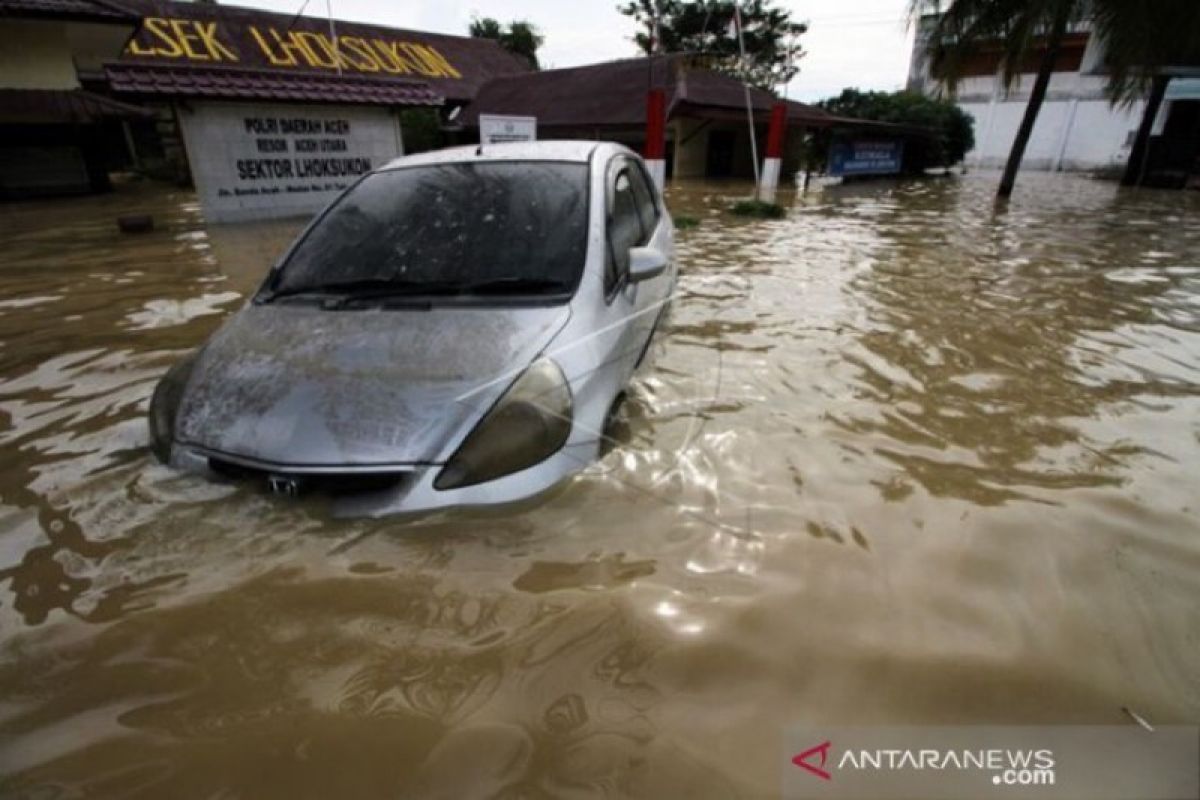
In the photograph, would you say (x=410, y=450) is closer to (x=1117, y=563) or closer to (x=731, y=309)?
(x=1117, y=563)

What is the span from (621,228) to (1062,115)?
3325cm

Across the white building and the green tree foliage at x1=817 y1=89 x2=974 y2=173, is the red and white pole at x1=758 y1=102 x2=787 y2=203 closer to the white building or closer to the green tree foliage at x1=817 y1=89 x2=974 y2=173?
the green tree foliage at x1=817 y1=89 x2=974 y2=173

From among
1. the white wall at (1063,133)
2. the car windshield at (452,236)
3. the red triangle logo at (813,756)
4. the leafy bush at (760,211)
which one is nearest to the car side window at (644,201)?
the car windshield at (452,236)

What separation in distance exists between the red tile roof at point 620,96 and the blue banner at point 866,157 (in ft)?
4.65

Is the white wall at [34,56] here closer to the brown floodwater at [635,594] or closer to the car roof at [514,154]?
the brown floodwater at [635,594]

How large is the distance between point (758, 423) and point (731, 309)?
231 cm

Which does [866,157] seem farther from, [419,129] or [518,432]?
[518,432]

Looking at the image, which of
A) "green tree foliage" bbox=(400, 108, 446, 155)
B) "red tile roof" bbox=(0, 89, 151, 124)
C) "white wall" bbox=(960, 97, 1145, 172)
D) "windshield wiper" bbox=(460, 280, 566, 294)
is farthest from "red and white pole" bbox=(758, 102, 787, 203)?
"white wall" bbox=(960, 97, 1145, 172)

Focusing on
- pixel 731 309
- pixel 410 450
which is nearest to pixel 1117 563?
pixel 410 450

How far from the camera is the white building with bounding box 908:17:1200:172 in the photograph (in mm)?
25219

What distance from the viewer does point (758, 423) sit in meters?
3.21

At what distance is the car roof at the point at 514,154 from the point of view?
3.36 metres

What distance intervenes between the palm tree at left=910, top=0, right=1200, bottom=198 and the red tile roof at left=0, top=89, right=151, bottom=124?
20033 millimetres

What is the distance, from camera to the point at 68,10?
42.2 feet
